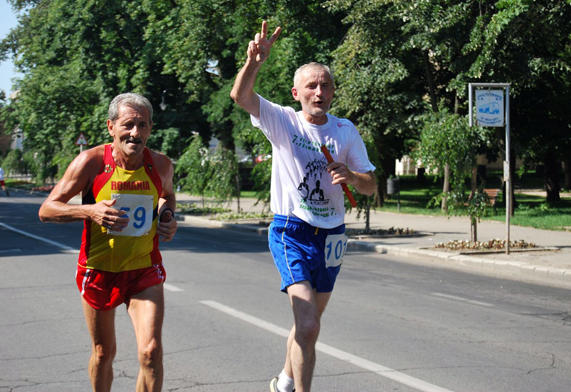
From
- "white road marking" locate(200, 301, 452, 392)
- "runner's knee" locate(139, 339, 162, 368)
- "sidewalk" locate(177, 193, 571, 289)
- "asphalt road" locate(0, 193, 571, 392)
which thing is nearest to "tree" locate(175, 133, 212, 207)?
"sidewalk" locate(177, 193, 571, 289)

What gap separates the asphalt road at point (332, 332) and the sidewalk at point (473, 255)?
826 millimetres

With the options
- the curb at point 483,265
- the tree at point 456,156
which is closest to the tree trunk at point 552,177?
the curb at point 483,265

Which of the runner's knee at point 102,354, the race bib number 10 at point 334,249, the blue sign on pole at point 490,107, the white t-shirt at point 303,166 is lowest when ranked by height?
the runner's knee at point 102,354

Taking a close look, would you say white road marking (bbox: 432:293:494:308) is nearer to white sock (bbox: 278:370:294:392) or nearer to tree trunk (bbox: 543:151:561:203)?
white sock (bbox: 278:370:294:392)

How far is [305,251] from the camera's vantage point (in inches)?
175

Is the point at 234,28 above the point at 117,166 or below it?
above

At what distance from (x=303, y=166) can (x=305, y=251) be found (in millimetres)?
488

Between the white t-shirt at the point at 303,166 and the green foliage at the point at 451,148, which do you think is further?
the green foliage at the point at 451,148

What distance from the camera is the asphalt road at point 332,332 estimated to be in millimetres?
5543

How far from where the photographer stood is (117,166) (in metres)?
4.07

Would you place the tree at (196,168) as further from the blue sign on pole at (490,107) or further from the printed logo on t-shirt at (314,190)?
the printed logo on t-shirt at (314,190)

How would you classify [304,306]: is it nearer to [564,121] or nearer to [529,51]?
[529,51]

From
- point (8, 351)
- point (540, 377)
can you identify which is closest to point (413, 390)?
point (540, 377)

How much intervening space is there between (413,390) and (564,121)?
24.2 metres
